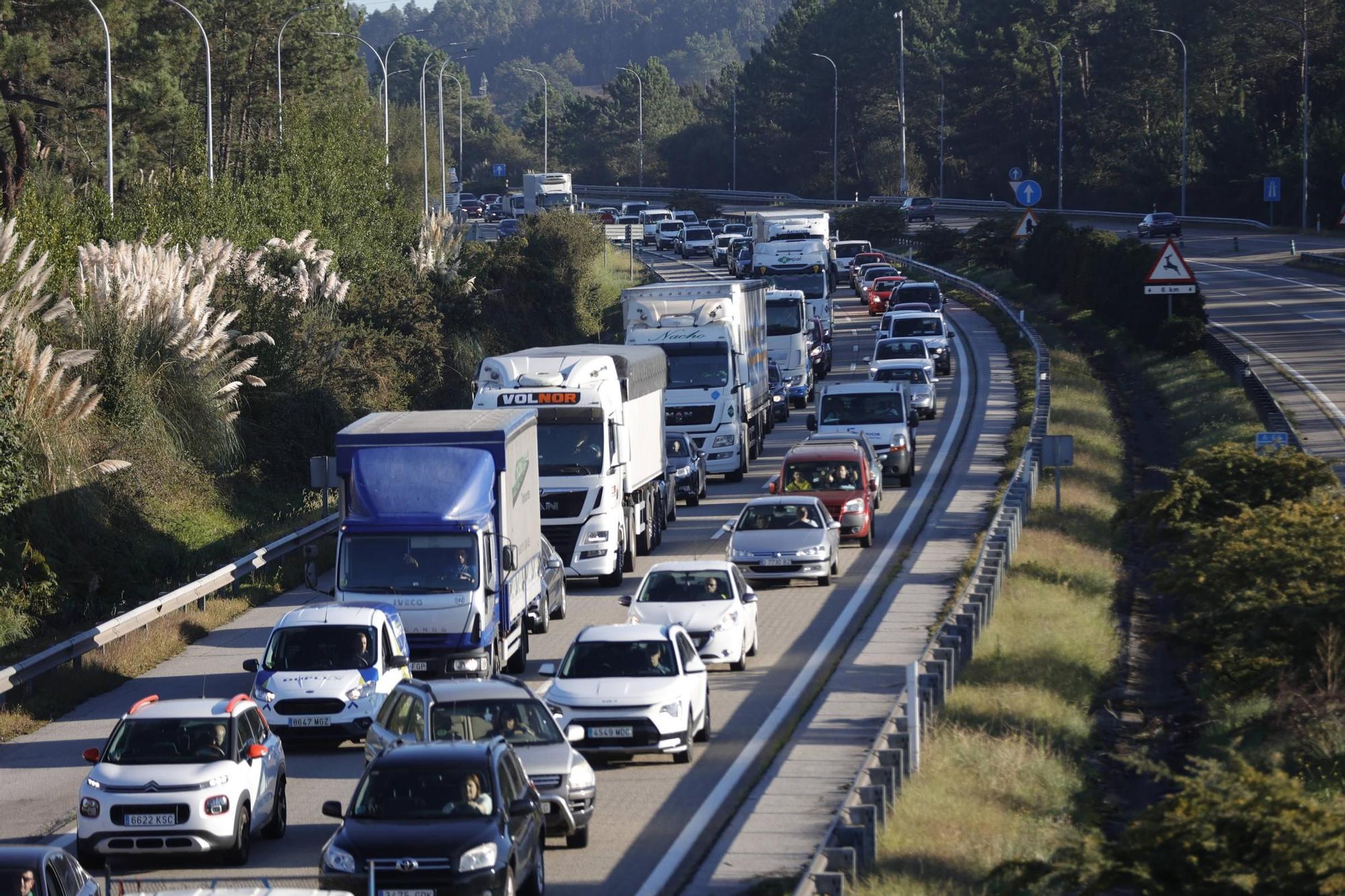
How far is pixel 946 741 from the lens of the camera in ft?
A: 59.4

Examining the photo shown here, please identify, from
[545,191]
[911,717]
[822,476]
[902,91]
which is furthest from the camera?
[545,191]

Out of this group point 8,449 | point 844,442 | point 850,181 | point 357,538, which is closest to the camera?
point 357,538

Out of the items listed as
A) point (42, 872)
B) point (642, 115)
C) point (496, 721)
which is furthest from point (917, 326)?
point (642, 115)

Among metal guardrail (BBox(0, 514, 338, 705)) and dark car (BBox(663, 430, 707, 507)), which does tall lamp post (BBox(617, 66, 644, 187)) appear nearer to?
dark car (BBox(663, 430, 707, 507))

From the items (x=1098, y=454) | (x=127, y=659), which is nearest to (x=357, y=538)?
(x=127, y=659)

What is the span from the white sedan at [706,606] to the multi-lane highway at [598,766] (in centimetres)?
38

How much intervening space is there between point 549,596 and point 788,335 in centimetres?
2602

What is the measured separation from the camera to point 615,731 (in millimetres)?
18094

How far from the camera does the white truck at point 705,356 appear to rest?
128 feet

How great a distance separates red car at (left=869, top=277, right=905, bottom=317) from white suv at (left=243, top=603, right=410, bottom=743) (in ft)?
179

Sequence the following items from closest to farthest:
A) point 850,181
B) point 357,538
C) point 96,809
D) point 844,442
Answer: point 96,809 → point 357,538 → point 844,442 → point 850,181

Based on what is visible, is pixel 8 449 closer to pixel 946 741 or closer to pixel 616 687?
pixel 616 687

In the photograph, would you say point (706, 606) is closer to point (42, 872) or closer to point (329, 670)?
point (329, 670)

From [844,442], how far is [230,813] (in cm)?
2085
